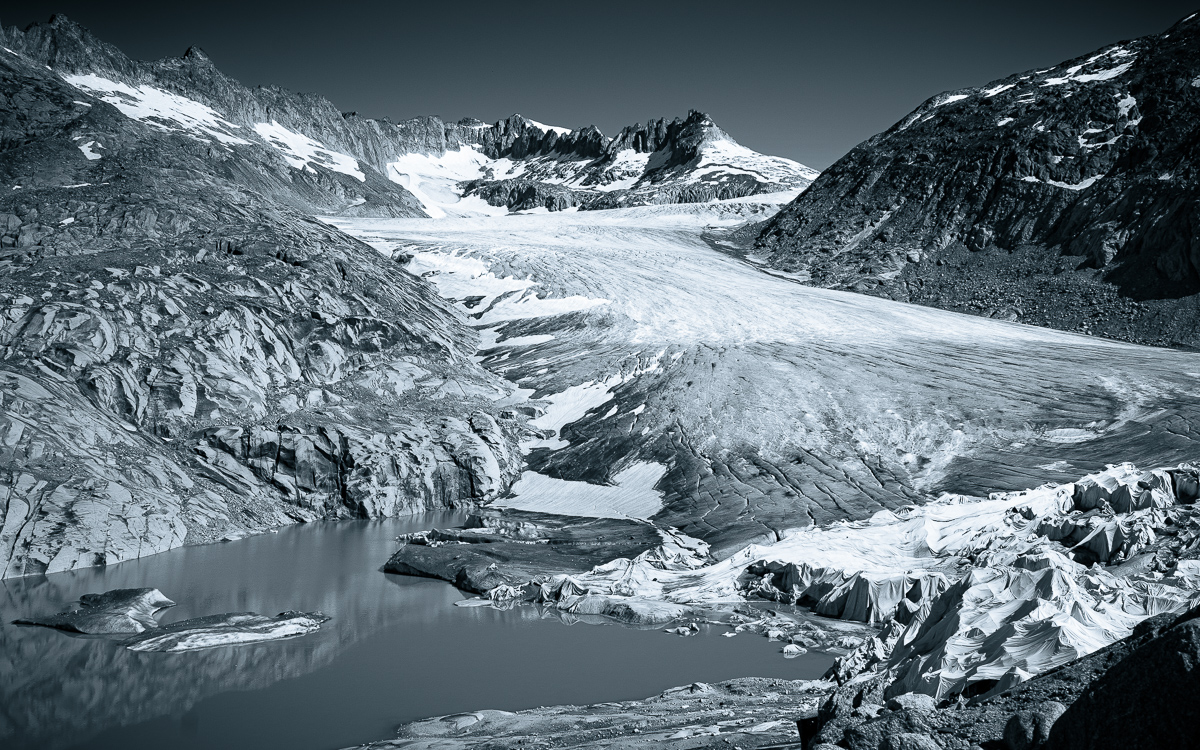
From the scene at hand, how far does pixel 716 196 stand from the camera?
294 ft

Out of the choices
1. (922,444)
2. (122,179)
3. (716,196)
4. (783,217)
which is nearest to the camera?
(922,444)

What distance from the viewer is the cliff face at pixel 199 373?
22.6 metres

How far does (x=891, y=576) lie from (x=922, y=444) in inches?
401

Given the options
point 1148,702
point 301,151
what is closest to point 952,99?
point 1148,702

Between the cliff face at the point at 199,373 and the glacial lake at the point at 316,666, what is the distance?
295 centimetres

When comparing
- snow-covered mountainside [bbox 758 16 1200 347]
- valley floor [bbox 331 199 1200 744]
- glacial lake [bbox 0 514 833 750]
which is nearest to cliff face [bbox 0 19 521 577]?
glacial lake [bbox 0 514 833 750]

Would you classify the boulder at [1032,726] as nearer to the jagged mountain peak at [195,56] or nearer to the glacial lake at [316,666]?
the glacial lake at [316,666]

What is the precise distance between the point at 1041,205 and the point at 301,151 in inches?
2903

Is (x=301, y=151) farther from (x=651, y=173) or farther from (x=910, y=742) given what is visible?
(x=910, y=742)

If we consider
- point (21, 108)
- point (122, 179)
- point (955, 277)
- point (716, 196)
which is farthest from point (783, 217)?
point (21, 108)

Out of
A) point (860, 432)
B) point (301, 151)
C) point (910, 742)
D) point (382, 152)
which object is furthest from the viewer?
point (382, 152)

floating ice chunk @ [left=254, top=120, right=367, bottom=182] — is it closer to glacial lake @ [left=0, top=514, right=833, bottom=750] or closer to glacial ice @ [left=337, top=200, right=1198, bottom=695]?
glacial ice @ [left=337, top=200, right=1198, bottom=695]

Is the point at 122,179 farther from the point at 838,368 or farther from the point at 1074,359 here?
the point at 1074,359

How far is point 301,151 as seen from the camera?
92.6 metres
